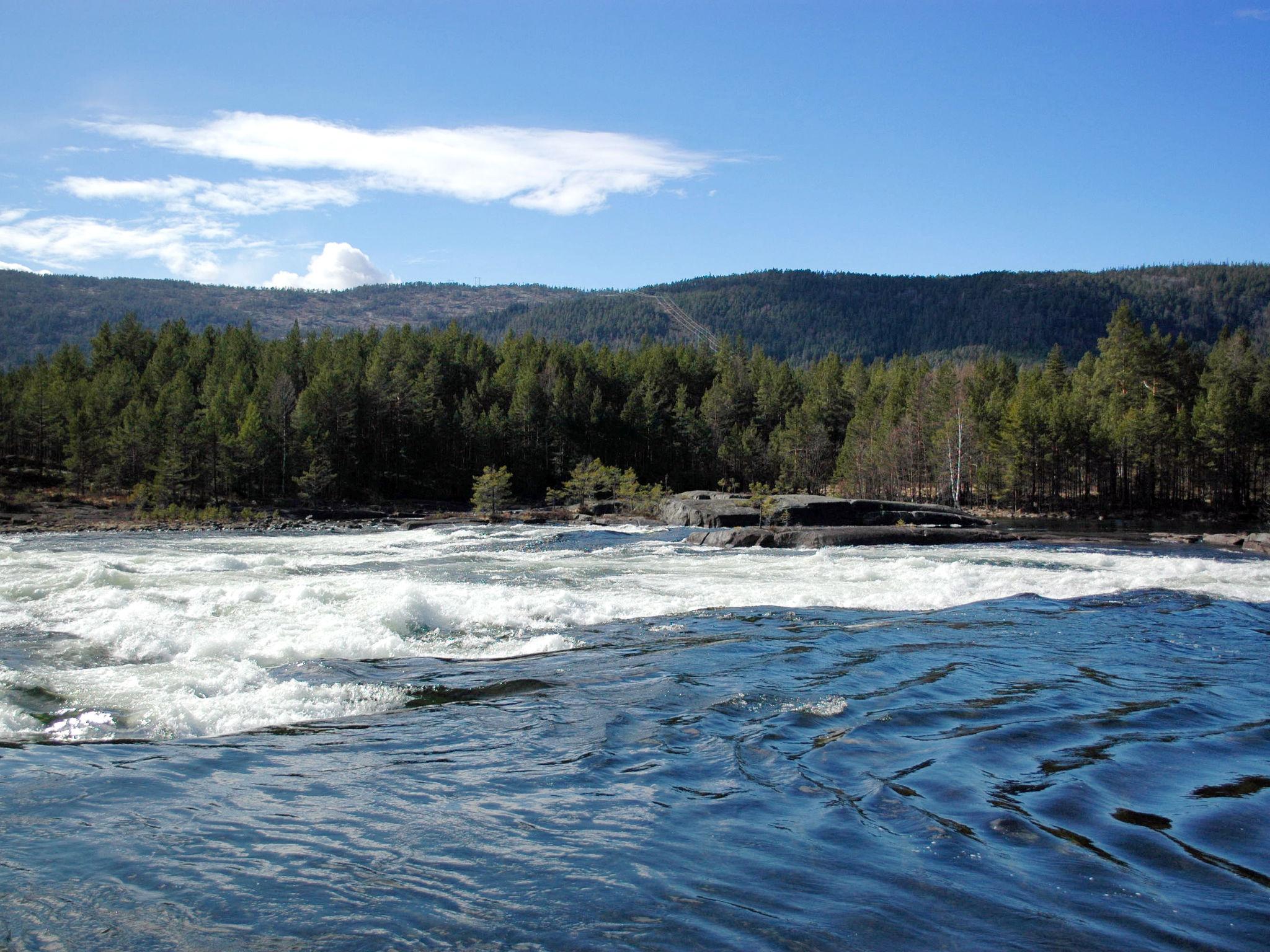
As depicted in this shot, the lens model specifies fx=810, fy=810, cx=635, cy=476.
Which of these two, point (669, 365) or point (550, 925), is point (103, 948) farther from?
point (669, 365)

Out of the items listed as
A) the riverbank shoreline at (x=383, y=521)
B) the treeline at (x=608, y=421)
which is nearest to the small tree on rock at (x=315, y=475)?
the treeline at (x=608, y=421)

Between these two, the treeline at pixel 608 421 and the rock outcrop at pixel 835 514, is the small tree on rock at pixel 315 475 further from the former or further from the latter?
the rock outcrop at pixel 835 514

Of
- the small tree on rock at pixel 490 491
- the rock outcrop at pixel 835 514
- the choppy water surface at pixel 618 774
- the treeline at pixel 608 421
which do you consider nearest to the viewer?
the choppy water surface at pixel 618 774

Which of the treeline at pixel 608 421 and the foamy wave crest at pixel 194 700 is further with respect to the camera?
the treeline at pixel 608 421

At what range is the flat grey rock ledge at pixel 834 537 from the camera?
113 feet

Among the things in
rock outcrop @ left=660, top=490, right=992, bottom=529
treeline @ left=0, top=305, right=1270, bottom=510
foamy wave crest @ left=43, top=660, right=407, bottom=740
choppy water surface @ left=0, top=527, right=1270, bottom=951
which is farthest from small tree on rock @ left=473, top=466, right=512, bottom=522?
foamy wave crest @ left=43, top=660, right=407, bottom=740

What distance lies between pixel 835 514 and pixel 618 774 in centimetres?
3778

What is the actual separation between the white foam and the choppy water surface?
12 centimetres

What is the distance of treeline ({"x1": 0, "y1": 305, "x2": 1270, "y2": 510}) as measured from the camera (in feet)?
208

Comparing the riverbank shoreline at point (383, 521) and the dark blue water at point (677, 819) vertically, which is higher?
the dark blue water at point (677, 819)

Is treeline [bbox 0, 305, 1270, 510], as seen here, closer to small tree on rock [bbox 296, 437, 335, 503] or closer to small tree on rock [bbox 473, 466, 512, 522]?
small tree on rock [bbox 296, 437, 335, 503]

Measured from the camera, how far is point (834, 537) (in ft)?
113

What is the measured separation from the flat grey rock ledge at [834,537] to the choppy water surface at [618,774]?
17173mm

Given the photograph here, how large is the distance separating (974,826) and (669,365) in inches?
3999
